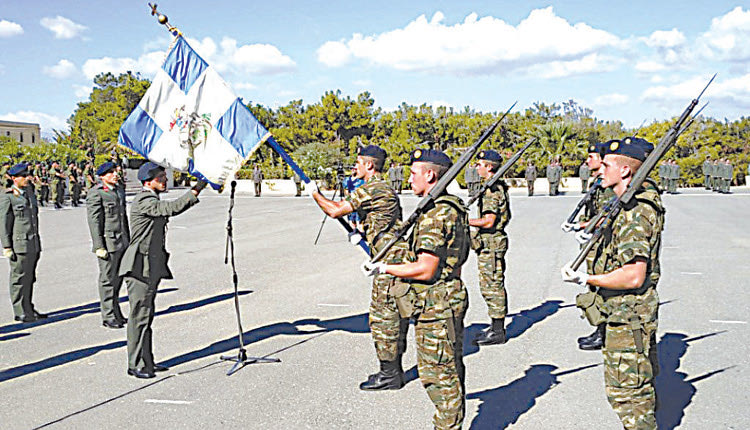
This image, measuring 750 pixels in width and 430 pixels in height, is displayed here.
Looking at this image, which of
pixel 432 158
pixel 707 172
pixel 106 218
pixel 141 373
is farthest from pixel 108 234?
pixel 707 172

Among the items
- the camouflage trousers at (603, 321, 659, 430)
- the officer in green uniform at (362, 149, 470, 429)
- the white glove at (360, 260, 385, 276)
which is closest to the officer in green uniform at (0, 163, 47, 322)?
the white glove at (360, 260, 385, 276)

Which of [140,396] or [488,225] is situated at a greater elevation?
[488,225]

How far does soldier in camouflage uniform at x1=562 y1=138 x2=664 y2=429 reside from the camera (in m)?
3.94

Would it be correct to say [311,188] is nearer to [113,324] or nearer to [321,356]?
[321,356]

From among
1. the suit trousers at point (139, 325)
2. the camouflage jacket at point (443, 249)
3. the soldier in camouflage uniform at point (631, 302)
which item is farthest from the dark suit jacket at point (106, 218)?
the soldier in camouflage uniform at point (631, 302)

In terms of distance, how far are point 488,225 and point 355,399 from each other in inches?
99.8

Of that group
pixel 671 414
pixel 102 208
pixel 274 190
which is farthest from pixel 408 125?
pixel 671 414

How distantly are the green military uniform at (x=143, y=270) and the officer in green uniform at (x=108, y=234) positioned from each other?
2064 mm

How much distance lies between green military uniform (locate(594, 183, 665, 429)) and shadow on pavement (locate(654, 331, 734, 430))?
359 millimetres

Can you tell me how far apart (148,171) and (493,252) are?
3652 millimetres

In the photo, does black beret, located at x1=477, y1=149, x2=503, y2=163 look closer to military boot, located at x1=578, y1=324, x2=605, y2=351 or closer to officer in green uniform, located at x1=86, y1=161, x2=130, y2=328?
military boot, located at x1=578, y1=324, x2=605, y2=351

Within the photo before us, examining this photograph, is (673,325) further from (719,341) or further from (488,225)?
(488,225)

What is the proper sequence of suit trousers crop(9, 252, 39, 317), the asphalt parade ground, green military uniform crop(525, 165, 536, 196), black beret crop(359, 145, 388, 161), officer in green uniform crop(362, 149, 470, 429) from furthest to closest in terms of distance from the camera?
green military uniform crop(525, 165, 536, 196)
suit trousers crop(9, 252, 39, 317)
black beret crop(359, 145, 388, 161)
the asphalt parade ground
officer in green uniform crop(362, 149, 470, 429)

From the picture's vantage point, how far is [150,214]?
595 cm
